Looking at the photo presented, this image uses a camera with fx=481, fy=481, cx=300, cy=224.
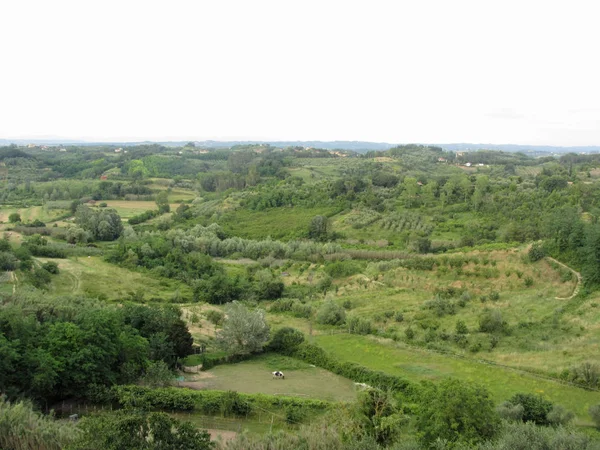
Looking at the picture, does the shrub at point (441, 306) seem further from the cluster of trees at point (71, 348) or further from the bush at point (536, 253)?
the cluster of trees at point (71, 348)

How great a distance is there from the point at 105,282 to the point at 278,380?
1086 inches

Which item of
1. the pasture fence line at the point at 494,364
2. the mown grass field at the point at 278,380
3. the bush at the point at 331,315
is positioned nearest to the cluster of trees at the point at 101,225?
the bush at the point at 331,315

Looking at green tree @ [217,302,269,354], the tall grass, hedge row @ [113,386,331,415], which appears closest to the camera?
the tall grass

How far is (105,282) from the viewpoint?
157 ft

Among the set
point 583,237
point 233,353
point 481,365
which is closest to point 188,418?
point 233,353

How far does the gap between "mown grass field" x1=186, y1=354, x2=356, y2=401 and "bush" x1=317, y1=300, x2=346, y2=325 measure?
6727 mm

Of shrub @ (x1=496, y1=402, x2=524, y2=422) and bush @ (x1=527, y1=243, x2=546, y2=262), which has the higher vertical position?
bush @ (x1=527, y1=243, x2=546, y2=262)

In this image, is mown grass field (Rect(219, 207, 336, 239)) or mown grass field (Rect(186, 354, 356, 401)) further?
mown grass field (Rect(219, 207, 336, 239))

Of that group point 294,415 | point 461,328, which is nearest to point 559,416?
point 294,415

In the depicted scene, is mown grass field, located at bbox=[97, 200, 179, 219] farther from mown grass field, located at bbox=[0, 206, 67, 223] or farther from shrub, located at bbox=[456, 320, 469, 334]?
shrub, located at bbox=[456, 320, 469, 334]

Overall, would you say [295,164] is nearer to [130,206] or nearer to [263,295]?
[130,206]

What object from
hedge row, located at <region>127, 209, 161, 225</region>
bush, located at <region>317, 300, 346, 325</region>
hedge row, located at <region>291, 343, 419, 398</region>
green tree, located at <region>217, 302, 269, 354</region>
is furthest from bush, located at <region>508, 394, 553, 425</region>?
hedge row, located at <region>127, 209, 161, 225</region>

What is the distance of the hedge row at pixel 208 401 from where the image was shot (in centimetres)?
2286

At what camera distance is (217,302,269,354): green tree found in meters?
30.4
